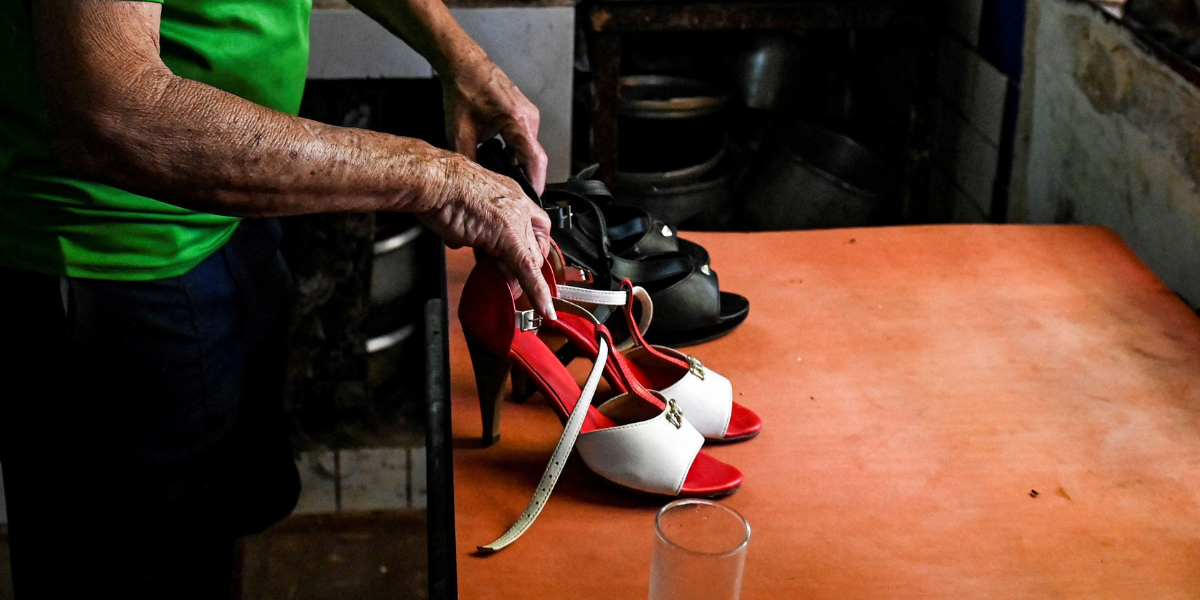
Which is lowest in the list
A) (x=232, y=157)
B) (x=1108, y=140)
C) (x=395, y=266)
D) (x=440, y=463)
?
(x=395, y=266)

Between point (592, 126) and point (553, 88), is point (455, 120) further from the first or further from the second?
point (592, 126)

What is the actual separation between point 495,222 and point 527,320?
15cm

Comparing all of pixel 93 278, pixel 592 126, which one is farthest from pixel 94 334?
pixel 592 126

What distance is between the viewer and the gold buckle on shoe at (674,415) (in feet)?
3.71

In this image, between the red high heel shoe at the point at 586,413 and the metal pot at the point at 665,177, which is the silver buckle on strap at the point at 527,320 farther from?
the metal pot at the point at 665,177

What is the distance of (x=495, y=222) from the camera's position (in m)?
1.13

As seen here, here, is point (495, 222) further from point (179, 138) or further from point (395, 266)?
point (395, 266)

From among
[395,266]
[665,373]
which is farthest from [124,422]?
[395,266]

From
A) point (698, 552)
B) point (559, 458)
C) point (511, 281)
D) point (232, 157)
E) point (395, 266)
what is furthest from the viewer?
point (395, 266)

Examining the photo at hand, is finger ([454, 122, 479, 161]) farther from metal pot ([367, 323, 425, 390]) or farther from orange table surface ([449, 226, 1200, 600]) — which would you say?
metal pot ([367, 323, 425, 390])

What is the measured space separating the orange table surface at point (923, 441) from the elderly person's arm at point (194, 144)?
34 centimetres

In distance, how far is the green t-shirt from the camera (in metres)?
1.11

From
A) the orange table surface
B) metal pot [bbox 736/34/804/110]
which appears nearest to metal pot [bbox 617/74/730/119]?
metal pot [bbox 736/34/804/110]

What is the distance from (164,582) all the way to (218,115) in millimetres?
737
